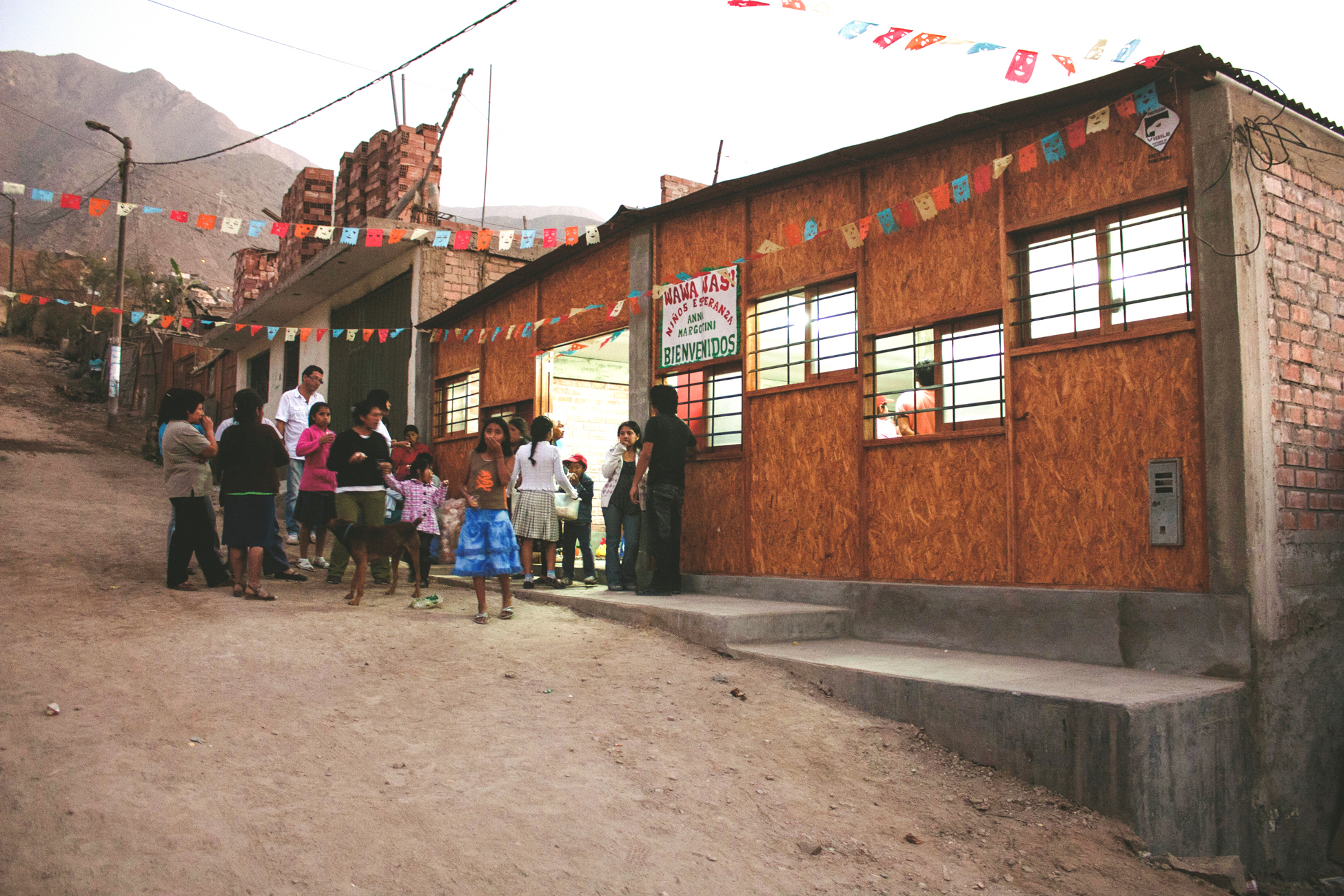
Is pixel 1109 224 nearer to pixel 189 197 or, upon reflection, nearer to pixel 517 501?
pixel 517 501

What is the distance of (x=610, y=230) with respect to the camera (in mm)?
10172

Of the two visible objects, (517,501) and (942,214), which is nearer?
(942,214)

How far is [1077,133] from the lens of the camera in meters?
6.12

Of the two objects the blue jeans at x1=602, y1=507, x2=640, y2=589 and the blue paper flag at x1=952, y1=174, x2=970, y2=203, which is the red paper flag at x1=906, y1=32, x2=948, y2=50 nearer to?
the blue paper flag at x1=952, y1=174, x2=970, y2=203

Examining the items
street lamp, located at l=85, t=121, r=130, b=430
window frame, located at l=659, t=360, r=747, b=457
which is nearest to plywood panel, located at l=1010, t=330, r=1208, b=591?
window frame, located at l=659, t=360, r=747, b=457

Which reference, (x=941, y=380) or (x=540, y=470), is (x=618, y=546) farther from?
(x=941, y=380)

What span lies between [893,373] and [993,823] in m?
4.34

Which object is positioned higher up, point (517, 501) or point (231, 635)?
point (517, 501)

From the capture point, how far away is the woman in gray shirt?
7398 mm

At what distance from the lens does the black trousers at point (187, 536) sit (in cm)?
745

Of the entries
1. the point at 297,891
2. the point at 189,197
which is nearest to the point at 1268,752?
the point at 297,891

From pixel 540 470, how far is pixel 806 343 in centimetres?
282

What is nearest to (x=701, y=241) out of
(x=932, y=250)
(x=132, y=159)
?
(x=932, y=250)

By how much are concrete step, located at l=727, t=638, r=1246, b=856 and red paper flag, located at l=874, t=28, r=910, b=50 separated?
397cm
